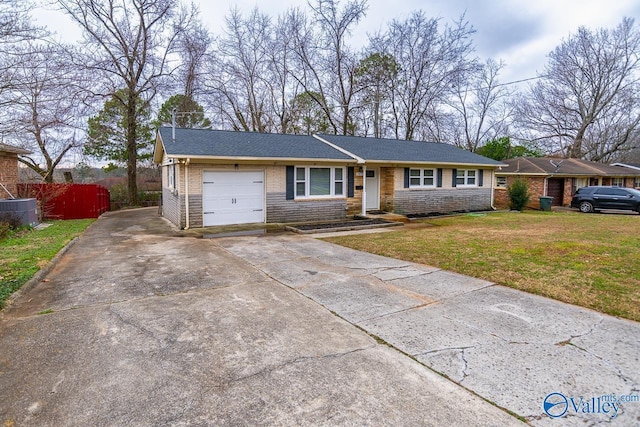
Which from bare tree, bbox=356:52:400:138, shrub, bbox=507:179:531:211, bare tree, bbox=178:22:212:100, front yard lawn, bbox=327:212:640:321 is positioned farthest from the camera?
bare tree, bbox=356:52:400:138

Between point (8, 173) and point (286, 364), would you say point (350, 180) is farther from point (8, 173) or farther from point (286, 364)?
point (8, 173)

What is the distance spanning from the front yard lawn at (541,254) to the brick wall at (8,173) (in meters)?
12.8

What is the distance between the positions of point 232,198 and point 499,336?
10.1 m

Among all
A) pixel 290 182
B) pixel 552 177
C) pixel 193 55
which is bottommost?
pixel 290 182

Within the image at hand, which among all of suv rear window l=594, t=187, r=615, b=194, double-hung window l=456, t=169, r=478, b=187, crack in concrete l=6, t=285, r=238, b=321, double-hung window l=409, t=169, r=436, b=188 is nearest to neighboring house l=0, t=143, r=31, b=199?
crack in concrete l=6, t=285, r=238, b=321

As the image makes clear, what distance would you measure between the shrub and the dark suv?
3.28 m

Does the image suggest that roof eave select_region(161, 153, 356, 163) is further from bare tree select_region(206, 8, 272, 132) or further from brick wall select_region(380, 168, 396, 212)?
bare tree select_region(206, 8, 272, 132)

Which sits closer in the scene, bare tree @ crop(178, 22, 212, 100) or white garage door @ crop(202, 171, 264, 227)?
white garage door @ crop(202, 171, 264, 227)

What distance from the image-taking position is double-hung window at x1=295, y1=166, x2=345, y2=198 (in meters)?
13.6

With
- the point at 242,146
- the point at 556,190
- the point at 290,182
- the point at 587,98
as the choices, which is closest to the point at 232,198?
the point at 242,146

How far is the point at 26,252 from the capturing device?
7.84 metres

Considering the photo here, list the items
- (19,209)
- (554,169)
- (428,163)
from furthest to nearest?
(554,169) < (428,163) < (19,209)

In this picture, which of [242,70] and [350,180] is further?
[242,70]

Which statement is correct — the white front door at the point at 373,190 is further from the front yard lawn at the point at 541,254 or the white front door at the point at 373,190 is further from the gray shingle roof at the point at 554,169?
the gray shingle roof at the point at 554,169
